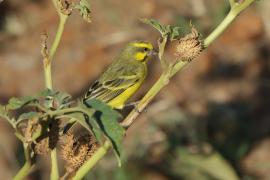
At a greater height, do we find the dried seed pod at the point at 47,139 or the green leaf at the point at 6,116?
the green leaf at the point at 6,116

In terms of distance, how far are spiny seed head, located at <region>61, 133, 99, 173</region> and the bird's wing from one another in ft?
8.04

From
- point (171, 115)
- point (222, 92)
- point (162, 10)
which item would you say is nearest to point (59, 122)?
point (171, 115)

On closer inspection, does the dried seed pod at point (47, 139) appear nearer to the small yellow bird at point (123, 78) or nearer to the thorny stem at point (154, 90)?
the thorny stem at point (154, 90)

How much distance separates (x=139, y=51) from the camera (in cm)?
499

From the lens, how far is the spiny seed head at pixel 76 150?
1979 mm

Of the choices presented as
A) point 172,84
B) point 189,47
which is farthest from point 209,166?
point 189,47

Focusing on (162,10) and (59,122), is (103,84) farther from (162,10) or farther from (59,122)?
(162,10)

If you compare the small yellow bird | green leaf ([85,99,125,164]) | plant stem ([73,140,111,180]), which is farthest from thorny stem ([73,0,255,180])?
the small yellow bird

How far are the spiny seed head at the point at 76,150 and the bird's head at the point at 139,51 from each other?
2767mm

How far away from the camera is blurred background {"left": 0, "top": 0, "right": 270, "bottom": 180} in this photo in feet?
20.0

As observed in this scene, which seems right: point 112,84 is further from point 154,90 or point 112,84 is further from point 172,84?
point 172,84

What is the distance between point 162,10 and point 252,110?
6.59 ft

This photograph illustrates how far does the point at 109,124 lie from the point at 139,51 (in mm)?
3219

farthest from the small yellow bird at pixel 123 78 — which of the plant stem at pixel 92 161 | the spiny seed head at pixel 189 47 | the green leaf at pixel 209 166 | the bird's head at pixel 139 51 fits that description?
the plant stem at pixel 92 161
